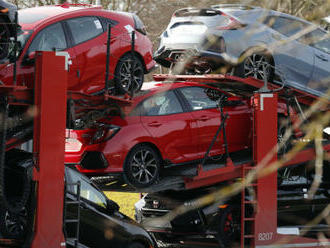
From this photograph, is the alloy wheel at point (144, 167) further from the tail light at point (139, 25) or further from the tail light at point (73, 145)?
the tail light at point (139, 25)

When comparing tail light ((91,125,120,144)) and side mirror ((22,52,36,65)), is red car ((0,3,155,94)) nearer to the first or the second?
side mirror ((22,52,36,65))

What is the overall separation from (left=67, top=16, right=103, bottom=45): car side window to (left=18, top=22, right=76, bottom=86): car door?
0.18 meters

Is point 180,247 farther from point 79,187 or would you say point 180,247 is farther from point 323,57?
point 323,57

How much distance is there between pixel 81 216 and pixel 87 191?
0.37 m

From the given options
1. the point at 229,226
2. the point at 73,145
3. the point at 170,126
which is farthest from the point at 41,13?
the point at 229,226

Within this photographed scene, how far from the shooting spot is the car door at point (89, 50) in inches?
316

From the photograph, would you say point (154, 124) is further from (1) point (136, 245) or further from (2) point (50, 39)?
(2) point (50, 39)

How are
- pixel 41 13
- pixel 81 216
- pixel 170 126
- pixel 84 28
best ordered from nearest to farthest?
pixel 81 216 → pixel 41 13 → pixel 84 28 → pixel 170 126

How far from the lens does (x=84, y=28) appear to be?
8234 millimetres

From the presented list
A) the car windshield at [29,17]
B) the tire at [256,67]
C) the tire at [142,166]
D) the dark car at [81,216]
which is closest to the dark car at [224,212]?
the tire at [142,166]

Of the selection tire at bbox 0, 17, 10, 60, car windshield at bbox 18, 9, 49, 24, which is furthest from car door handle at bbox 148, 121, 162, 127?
tire at bbox 0, 17, 10, 60

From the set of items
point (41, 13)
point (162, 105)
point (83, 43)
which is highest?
point (41, 13)

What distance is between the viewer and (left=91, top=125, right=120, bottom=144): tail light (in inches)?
339

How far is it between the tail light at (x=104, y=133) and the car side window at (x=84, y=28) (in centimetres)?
126
